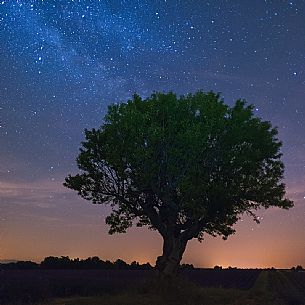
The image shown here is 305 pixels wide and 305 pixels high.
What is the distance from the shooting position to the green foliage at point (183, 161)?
38812 millimetres

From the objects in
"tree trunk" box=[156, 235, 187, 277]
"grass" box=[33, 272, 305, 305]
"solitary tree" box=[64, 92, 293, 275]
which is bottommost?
"grass" box=[33, 272, 305, 305]

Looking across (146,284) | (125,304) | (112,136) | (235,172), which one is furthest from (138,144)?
(125,304)

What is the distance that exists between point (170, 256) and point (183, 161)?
299 inches

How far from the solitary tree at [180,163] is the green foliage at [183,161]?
73 mm

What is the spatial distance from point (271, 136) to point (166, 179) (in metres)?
9.66

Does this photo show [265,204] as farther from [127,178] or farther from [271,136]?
[127,178]

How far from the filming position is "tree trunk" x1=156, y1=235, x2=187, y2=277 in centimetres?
4025

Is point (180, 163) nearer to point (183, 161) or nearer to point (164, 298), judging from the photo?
point (183, 161)

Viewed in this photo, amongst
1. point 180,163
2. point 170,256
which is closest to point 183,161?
point 180,163

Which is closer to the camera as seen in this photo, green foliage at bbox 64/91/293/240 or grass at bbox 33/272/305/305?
grass at bbox 33/272/305/305

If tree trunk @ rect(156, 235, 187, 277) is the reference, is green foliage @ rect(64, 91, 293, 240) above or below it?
above

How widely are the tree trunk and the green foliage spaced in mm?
761

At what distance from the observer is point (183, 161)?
3919cm

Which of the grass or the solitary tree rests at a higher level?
the solitary tree
